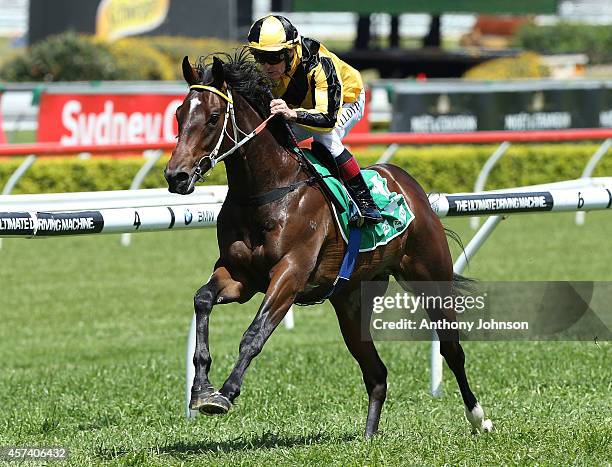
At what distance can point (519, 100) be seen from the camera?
17.4m

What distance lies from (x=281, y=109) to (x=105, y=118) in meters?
10.1

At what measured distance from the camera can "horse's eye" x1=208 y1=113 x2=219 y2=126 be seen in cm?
459

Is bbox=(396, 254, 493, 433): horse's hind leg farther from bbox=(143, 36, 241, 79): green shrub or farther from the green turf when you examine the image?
bbox=(143, 36, 241, 79): green shrub

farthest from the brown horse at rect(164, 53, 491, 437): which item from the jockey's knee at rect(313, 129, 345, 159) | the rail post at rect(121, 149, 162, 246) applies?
the rail post at rect(121, 149, 162, 246)

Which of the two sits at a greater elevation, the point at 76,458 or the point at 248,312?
the point at 76,458

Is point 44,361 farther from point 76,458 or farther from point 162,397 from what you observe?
point 76,458

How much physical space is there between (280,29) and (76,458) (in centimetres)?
191

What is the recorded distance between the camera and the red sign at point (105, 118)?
14.2 metres

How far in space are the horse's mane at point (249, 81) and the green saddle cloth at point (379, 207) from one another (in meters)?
0.29

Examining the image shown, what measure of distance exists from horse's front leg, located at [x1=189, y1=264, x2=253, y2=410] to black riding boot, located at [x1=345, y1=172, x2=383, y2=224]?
0.68 m

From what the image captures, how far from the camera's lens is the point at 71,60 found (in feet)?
82.7

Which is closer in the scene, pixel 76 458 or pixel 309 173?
pixel 76 458

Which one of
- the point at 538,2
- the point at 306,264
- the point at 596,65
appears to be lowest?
the point at 596,65

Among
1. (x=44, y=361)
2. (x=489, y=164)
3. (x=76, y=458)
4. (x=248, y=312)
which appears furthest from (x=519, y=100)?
(x=76, y=458)
